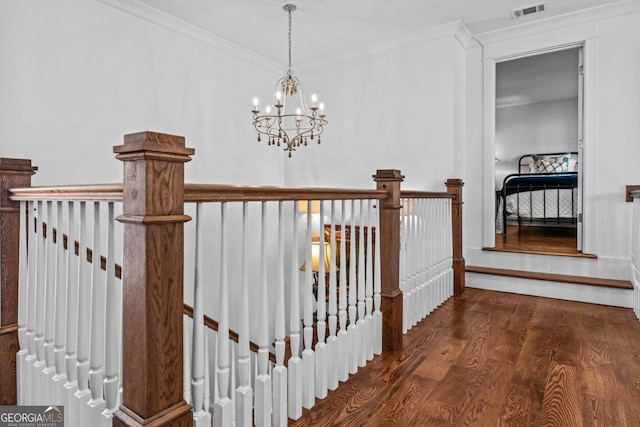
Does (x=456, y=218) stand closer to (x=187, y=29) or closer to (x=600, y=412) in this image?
(x=600, y=412)

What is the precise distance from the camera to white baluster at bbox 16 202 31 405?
1.74 meters

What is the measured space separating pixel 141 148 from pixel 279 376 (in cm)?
94

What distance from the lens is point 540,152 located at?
7.13 meters

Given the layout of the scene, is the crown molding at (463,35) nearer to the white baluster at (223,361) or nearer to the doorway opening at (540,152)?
the doorway opening at (540,152)

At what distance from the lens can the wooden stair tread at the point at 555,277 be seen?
10.3 ft

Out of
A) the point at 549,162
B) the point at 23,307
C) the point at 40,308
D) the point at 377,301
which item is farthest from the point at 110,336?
the point at 549,162

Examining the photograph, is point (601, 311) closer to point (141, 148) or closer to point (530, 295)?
point (530, 295)

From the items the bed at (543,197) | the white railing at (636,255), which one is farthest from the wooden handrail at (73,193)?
the bed at (543,197)

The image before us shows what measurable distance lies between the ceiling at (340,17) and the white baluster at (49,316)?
102 inches

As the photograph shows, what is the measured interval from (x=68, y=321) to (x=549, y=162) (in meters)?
7.76

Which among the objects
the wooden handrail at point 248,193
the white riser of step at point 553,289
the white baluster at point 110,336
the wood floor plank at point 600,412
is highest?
the wooden handrail at point 248,193

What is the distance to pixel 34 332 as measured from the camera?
169 cm

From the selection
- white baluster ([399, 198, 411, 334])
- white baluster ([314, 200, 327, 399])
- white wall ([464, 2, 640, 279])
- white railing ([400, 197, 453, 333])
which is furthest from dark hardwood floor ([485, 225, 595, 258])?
white baluster ([314, 200, 327, 399])

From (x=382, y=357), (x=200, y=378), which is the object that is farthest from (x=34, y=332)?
(x=382, y=357)
